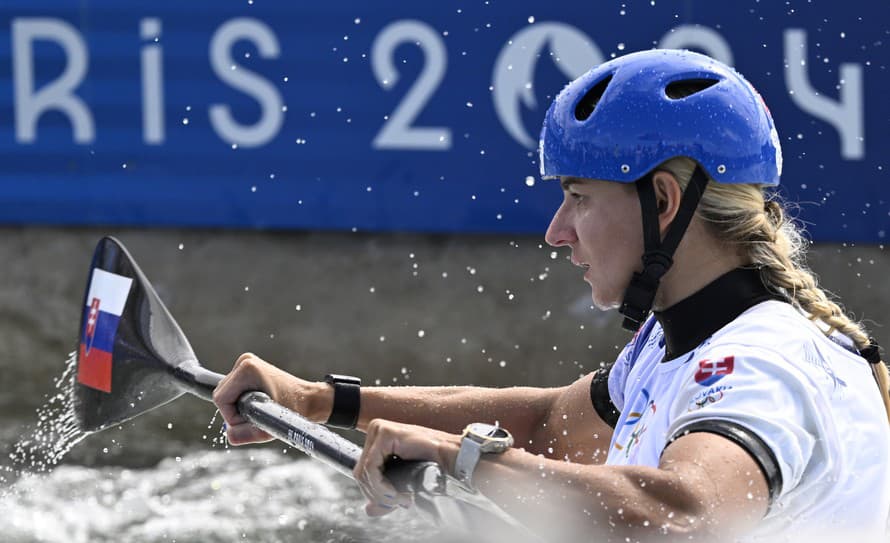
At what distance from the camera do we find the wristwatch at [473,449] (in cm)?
194

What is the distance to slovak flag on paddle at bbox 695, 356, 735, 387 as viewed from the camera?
1991 millimetres

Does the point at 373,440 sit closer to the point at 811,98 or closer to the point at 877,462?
the point at 877,462

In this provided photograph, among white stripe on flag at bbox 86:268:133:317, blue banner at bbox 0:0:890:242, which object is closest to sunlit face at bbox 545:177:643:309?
white stripe on flag at bbox 86:268:133:317

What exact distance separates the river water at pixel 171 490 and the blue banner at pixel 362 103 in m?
1.00

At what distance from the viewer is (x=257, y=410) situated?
8.97ft

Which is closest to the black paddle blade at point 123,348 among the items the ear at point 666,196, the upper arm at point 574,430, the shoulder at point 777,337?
the upper arm at point 574,430

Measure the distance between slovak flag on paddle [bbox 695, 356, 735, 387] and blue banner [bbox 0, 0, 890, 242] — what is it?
3.83 m

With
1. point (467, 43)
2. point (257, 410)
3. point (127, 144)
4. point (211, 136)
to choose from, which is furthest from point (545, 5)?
point (257, 410)

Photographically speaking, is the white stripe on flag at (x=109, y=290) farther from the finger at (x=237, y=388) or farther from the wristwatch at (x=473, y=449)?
the wristwatch at (x=473, y=449)

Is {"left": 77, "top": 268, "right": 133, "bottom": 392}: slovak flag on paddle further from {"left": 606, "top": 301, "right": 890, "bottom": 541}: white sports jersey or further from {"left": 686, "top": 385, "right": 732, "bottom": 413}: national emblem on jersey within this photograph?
{"left": 686, "top": 385, "right": 732, "bottom": 413}: national emblem on jersey

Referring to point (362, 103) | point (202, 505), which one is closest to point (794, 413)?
point (202, 505)

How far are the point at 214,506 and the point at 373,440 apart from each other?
3409 mm

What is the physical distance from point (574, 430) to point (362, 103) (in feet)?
10.9

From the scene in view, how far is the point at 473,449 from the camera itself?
1.94m
